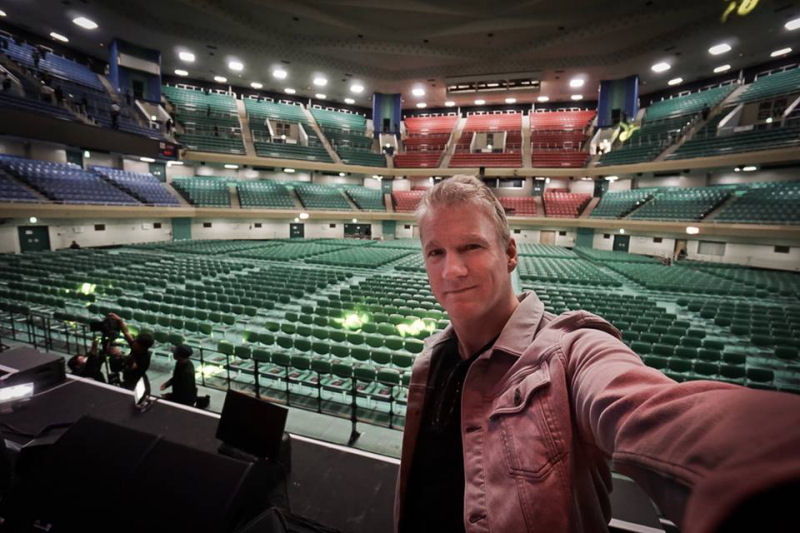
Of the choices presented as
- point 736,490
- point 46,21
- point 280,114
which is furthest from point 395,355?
point 280,114

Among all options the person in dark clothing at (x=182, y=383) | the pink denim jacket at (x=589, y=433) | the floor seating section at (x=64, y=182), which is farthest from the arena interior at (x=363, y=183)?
the pink denim jacket at (x=589, y=433)

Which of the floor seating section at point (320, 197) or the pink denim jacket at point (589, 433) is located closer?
the pink denim jacket at point (589, 433)

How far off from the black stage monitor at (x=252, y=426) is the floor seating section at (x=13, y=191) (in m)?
21.3

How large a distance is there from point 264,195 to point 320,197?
15.9ft

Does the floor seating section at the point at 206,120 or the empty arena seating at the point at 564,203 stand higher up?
the floor seating section at the point at 206,120

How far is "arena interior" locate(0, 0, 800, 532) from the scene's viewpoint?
6.04 meters

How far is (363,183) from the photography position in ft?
116

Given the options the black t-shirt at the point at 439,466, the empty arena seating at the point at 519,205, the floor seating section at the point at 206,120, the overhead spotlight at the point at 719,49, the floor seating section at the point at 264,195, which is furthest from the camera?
the empty arena seating at the point at 519,205

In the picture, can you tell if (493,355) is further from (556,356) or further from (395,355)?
(395,355)

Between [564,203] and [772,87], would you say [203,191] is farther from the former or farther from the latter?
[772,87]

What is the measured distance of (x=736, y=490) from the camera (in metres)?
0.36

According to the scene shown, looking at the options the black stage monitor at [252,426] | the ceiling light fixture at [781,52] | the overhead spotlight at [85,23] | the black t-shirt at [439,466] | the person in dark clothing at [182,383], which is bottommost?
the person in dark clothing at [182,383]

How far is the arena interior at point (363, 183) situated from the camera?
19.8 feet

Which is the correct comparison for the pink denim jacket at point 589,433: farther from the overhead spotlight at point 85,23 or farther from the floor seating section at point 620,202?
the overhead spotlight at point 85,23
